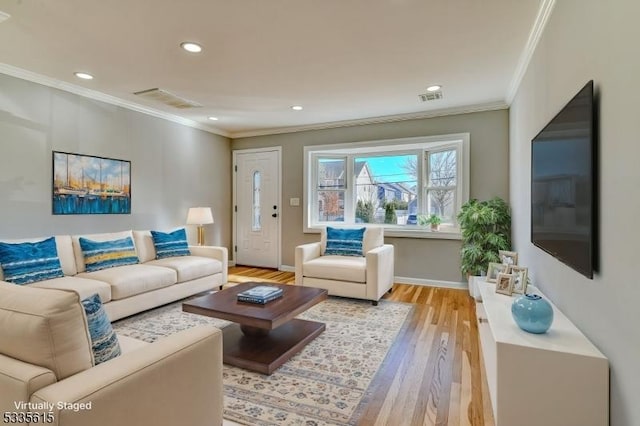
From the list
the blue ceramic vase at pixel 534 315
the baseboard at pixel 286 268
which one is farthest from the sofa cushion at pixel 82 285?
the blue ceramic vase at pixel 534 315

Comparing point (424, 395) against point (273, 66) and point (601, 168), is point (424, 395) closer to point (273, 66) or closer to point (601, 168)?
point (601, 168)

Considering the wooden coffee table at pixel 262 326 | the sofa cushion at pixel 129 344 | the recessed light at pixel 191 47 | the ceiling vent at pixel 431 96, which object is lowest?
the wooden coffee table at pixel 262 326

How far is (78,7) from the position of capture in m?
2.21

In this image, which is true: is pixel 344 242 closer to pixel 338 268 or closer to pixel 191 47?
pixel 338 268

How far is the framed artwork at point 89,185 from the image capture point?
3.60 meters

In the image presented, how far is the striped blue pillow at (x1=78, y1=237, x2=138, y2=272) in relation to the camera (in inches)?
131

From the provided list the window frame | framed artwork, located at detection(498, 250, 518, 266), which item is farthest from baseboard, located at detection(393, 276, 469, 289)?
framed artwork, located at detection(498, 250, 518, 266)

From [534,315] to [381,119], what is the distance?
3.76m

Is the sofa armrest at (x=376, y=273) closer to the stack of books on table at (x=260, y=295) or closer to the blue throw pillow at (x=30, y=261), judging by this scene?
the stack of books on table at (x=260, y=295)

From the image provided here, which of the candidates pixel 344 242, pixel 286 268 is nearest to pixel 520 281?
pixel 344 242

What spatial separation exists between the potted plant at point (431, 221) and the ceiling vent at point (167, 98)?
3378 millimetres

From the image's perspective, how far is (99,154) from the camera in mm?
3971

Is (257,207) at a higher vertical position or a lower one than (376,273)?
higher

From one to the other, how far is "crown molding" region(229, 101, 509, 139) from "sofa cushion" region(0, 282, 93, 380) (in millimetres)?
4453
